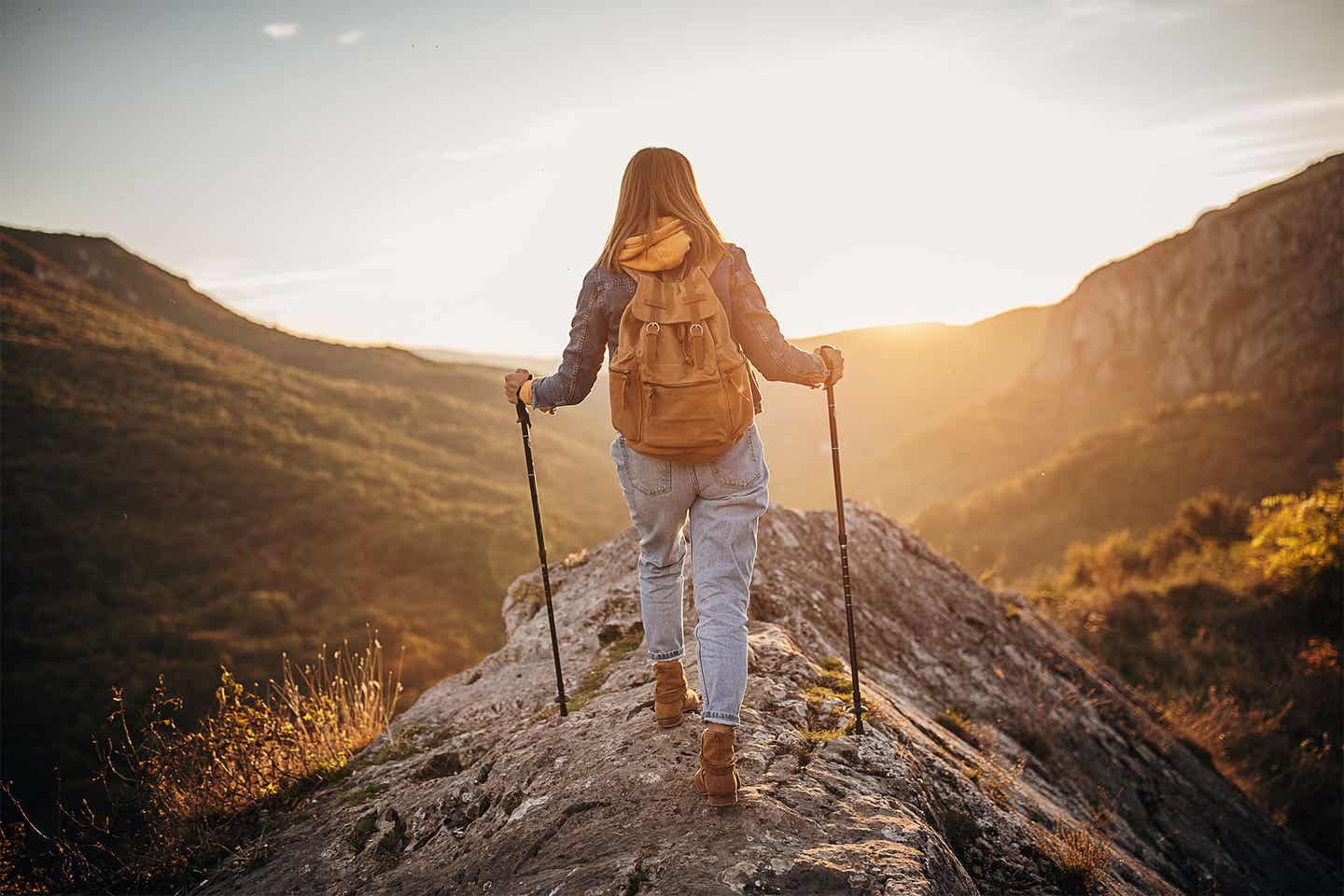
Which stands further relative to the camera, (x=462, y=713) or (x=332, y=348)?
(x=332, y=348)

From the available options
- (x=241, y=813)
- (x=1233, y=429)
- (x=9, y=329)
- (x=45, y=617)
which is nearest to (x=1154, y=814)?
(x=241, y=813)

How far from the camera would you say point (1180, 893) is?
4207 mm

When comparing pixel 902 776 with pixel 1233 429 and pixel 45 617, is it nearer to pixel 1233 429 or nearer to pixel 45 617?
pixel 1233 429

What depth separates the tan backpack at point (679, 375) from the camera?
2.54m

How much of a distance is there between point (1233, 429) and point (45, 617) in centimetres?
5574

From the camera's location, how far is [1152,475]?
26141 mm

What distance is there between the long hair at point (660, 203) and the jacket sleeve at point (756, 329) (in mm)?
158

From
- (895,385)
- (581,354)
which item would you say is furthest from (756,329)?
(895,385)

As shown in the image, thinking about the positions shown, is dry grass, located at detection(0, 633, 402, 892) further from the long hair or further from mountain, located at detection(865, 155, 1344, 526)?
mountain, located at detection(865, 155, 1344, 526)

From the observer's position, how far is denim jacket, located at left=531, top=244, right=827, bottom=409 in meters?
2.80

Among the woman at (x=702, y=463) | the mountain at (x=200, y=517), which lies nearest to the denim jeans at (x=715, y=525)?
the woman at (x=702, y=463)

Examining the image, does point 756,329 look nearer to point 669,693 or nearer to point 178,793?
point 669,693

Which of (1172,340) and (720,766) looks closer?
(720,766)

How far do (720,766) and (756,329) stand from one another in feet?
5.79
